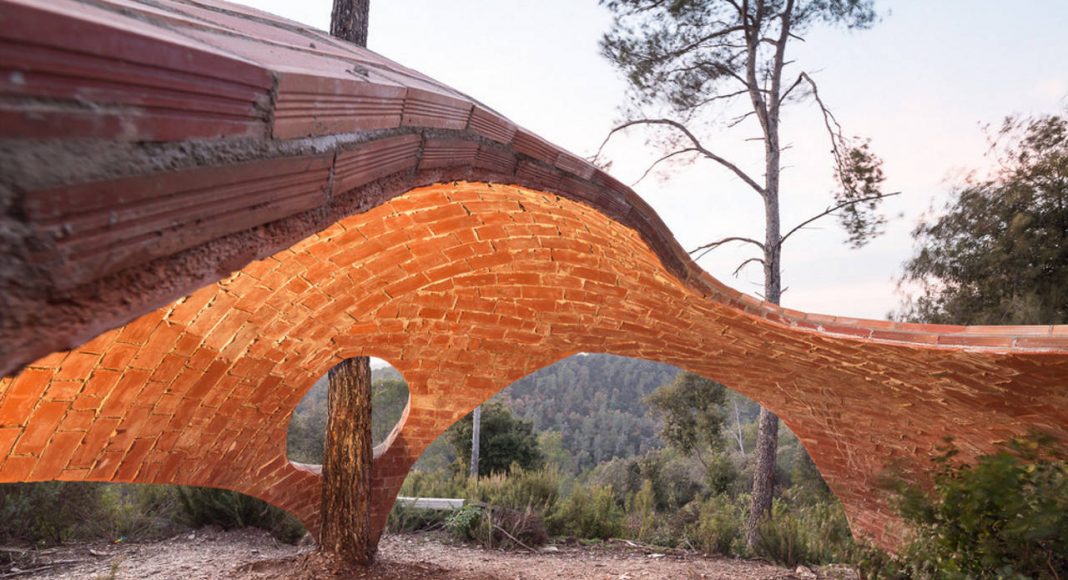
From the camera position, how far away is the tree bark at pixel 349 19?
17.3ft

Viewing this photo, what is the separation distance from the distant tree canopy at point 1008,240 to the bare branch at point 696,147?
6.28m

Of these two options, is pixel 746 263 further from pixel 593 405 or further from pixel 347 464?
pixel 593 405

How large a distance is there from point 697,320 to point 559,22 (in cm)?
1354

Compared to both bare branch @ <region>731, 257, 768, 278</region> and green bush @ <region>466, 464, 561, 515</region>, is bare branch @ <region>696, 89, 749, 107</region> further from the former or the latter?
green bush @ <region>466, 464, 561, 515</region>

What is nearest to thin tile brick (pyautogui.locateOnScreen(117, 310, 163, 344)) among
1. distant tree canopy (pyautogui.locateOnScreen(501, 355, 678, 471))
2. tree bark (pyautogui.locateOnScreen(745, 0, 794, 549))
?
tree bark (pyautogui.locateOnScreen(745, 0, 794, 549))

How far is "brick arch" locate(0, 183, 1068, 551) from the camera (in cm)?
317

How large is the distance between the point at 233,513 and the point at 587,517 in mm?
4343

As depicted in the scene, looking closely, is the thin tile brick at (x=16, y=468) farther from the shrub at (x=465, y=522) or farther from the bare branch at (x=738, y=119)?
the bare branch at (x=738, y=119)

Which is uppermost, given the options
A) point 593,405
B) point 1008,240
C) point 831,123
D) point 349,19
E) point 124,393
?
point 831,123

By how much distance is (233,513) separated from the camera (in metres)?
7.25

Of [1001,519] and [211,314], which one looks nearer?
[1001,519]

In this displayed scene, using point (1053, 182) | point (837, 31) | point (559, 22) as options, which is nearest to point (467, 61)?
point (559, 22)

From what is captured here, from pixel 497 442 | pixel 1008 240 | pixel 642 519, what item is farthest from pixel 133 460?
pixel 1008 240

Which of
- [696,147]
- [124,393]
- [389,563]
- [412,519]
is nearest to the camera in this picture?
[124,393]
